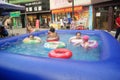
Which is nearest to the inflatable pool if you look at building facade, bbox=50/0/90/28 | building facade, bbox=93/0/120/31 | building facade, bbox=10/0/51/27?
building facade, bbox=93/0/120/31

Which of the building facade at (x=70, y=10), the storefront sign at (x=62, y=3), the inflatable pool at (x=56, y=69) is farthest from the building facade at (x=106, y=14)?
the inflatable pool at (x=56, y=69)

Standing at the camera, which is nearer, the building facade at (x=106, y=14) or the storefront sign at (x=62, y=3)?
the building facade at (x=106, y=14)

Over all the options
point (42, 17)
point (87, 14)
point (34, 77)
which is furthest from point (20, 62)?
point (42, 17)

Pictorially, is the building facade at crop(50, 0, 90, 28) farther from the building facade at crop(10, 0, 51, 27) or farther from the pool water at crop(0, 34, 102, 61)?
the pool water at crop(0, 34, 102, 61)

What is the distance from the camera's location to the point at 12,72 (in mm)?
4027

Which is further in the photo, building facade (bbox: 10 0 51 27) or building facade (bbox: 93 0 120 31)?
building facade (bbox: 10 0 51 27)

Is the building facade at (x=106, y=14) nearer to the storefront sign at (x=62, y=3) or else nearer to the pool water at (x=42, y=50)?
the storefront sign at (x=62, y=3)

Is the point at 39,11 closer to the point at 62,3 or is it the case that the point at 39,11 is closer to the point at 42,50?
the point at 62,3

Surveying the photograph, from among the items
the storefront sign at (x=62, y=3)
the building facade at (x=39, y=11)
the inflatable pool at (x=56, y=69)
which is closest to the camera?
the inflatable pool at (x=56, y=69)

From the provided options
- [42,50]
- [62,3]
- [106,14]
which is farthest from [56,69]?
[62,3]

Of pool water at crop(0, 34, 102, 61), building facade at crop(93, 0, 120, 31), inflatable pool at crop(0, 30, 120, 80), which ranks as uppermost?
building facade at crop(93, 0, 120, 31)

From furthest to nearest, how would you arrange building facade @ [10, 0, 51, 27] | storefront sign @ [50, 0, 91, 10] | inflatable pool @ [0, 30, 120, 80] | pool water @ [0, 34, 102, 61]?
1. building facade @ [10, 0, 51, 27]
2. storefront sign @ [50, 0, 91, 10]
3. pool water @ [0, 34, 102, 61]
4. inflatable pool @ [0, 30, 120, 80]

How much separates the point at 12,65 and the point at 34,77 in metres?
0.65

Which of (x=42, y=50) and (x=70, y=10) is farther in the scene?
(x=70, y=10)
